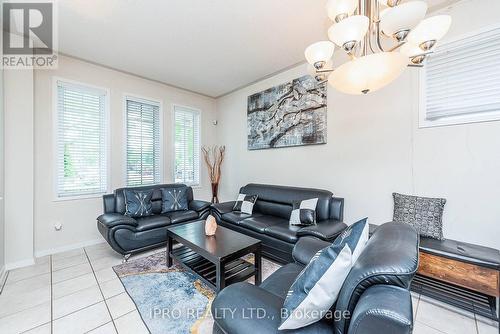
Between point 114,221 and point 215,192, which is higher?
point 215,192

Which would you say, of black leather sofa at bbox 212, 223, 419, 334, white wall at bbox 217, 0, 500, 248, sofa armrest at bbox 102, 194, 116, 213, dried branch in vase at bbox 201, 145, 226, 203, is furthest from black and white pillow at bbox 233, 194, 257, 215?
black leather sofa at bbox 212, 223, 419, 334

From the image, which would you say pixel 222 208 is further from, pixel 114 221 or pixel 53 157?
pixel 53 157

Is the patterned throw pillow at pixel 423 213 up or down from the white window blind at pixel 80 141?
down

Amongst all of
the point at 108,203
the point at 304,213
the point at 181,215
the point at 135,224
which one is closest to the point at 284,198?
the point at 304,213

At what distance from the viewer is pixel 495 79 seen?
1968mm

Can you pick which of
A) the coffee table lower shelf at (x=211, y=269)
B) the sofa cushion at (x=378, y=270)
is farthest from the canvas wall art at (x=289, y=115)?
the sofa cushion at (x=378, y=270)

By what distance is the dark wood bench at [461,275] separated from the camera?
66.3 inches

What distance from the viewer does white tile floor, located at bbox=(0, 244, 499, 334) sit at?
5.45 feet

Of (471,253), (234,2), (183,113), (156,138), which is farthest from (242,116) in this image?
(471,253)

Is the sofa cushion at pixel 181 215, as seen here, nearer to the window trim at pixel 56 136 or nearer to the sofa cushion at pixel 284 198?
the sofa cushion at pixel 284 198

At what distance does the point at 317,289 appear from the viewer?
0.96 m

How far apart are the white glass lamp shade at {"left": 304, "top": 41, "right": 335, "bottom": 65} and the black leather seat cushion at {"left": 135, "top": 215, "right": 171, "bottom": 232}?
2.82 meters

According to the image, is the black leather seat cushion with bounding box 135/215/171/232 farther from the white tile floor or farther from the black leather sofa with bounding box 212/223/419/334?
the black leather sofa with bounding box 212/223/419/334

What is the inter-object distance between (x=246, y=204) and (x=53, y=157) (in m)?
2.96
